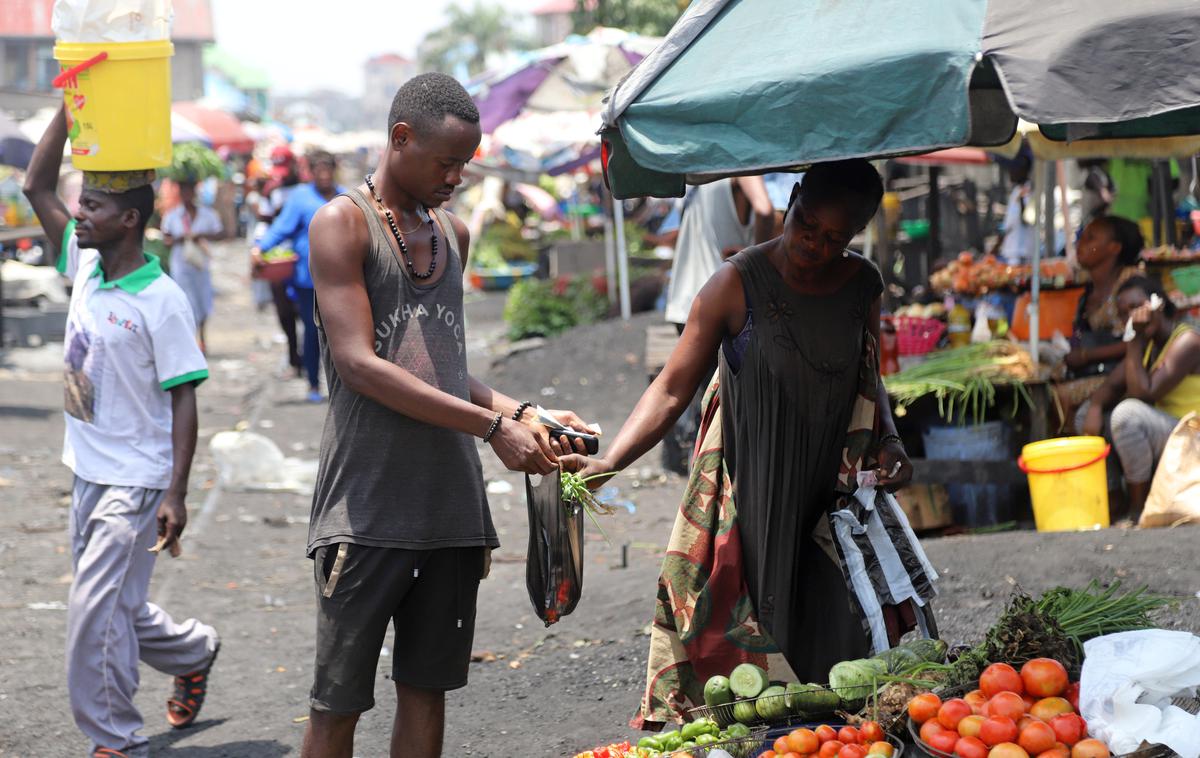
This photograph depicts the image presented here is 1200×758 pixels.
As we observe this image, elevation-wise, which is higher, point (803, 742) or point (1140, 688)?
point (1140, 688)

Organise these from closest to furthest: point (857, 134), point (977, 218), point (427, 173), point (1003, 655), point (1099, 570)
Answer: point (857, 134) → point (427, 173) → point (1003, 655) → point (1099, 570) → point (977, 218)

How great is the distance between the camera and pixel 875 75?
3.09 metres

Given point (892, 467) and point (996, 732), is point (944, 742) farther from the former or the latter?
point (892, 467)

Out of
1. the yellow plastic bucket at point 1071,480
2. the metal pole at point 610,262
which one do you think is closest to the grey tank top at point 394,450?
the yellow plastic bucket at point 1071,480

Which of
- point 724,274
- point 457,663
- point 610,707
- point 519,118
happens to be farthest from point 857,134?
point 519,118

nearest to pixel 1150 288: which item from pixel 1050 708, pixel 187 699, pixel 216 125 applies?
pixel 1050 708

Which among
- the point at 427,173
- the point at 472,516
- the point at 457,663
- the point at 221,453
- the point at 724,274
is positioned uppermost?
the point at 427,173

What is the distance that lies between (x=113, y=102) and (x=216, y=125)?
27524 millimetres

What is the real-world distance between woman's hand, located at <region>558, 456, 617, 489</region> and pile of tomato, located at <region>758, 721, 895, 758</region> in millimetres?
856

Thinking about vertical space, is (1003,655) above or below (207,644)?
above

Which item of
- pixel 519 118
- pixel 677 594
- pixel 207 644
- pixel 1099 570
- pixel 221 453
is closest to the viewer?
pixel 677 594

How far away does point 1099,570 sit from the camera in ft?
19.3

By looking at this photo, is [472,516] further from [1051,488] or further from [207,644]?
[1051,488]

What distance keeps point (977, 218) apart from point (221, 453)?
43.9ft
